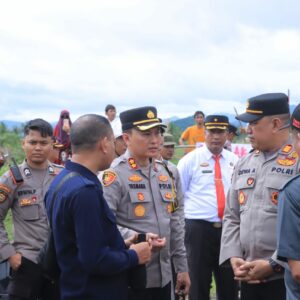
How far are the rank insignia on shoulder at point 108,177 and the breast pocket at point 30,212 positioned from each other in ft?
2.88

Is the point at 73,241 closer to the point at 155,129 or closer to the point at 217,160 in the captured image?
the point at 155,129

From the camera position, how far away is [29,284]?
4.06 metres

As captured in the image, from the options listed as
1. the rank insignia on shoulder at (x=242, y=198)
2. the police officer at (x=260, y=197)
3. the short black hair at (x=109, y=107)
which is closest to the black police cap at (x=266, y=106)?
the police officer at (x=260, y=197)

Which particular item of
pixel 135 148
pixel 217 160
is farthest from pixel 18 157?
pixel 135 148

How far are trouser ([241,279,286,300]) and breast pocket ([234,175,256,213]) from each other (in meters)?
0.54

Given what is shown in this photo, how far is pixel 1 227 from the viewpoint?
4.15 m

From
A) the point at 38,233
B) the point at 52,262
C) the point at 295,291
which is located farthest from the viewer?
the point at 38,233

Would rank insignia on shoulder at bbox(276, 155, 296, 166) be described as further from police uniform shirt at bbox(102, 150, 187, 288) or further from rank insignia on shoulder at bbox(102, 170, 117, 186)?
rank insignia on shoulder at bbox(102, 170, 117, 186)

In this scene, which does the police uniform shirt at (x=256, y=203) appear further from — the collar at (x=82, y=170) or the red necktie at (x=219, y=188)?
the red necktie at (x=219, y=188)

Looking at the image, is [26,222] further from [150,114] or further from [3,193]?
[150,114]

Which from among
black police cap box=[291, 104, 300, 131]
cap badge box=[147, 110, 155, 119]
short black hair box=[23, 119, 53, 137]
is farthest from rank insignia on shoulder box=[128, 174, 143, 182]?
black police cap box=[291, 104, 300, 131]

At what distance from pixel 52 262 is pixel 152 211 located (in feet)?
3.18

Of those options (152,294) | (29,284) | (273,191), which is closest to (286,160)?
(273,191)

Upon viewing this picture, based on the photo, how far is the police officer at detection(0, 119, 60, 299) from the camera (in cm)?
406
